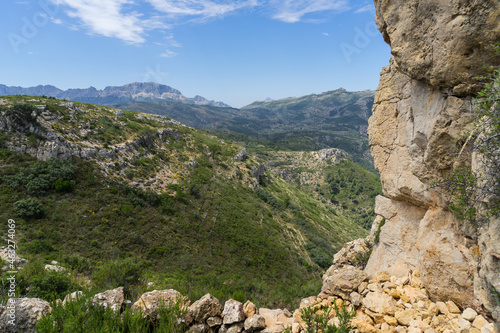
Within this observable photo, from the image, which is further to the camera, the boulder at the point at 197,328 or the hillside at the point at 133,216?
the hillside at the point at 133,216

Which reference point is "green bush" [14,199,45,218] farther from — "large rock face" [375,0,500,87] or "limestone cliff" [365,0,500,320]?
"large rock face" [375,0,500,87]

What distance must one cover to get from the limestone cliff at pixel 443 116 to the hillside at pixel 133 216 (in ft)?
38.4

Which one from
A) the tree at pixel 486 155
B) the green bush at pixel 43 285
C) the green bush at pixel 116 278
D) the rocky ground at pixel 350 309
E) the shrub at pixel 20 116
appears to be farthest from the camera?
the shrub at pixel 20 116

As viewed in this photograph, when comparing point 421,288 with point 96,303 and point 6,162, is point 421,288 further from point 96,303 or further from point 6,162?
point 6,162

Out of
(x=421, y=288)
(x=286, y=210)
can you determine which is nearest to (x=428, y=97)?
(x=421, y=288)

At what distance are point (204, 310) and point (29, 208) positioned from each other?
28.2 m

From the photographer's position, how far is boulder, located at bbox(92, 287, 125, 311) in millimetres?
7945

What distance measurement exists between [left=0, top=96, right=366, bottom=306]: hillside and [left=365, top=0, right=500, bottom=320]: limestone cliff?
38.4 feet

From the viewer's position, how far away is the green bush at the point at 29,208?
2442cm

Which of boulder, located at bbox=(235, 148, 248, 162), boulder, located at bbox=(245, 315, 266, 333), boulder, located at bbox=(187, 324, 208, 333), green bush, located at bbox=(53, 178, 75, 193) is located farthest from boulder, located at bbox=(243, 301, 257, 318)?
boulder, located at bbox=(235, 148, 248, 162)

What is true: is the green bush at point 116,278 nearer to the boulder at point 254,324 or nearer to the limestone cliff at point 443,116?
the boulder at point 254,324

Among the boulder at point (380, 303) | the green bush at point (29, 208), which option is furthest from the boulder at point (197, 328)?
the green bush at point (29, 208)

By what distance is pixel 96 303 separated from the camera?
26.1 ft

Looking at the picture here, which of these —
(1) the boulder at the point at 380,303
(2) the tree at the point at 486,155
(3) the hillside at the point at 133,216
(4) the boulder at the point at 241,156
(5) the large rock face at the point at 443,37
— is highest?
(5) the large rock face at the point at 443,37
